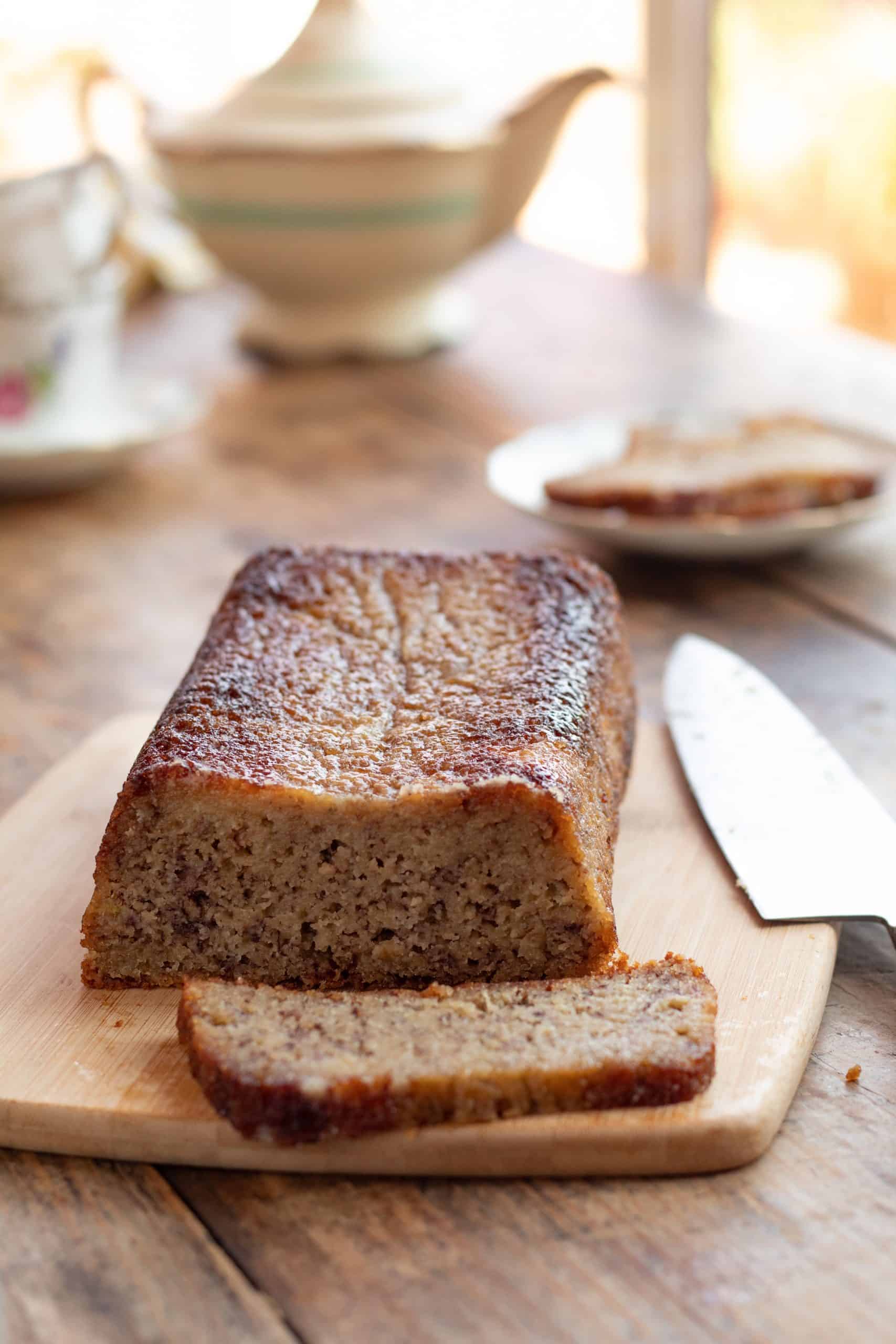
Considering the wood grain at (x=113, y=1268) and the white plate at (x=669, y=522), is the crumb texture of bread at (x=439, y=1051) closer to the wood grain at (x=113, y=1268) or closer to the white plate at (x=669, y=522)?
the wood grain at (x=113, y=1268)

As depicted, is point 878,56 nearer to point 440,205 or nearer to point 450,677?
point 440,205

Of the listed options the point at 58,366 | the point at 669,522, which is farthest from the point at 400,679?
the point at 58,366

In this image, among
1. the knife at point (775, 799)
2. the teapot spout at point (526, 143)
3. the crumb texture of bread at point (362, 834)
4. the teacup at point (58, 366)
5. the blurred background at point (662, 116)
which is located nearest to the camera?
the crumb texture of bread at point (362, 834)

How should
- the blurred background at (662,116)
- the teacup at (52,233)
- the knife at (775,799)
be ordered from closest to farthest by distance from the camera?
the knife at (775,799), the teacup at (52,233), the blurred background at (662,116)

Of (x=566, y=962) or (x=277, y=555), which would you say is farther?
(x=277, y=555)

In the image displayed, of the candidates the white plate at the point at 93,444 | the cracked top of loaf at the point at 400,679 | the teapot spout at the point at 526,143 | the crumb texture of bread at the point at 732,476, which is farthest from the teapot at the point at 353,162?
the cracked top of loaf at the point at 400,679

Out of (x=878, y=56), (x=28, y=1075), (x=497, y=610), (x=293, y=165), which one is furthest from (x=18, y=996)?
(x=878, y=56)
